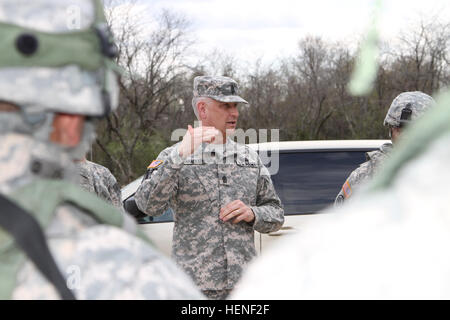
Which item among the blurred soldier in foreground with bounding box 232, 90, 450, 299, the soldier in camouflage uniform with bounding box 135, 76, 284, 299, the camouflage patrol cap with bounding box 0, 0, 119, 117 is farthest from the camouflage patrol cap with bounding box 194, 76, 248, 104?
the blurred soldier in foreground with bounding box 232, 90, 450, 299

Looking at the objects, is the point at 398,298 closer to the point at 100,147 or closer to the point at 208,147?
the point at 208,147

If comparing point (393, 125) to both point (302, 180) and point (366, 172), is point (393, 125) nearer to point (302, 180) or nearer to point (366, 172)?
point (366, 172)

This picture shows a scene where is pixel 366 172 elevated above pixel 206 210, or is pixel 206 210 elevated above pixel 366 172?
pixel 366 172

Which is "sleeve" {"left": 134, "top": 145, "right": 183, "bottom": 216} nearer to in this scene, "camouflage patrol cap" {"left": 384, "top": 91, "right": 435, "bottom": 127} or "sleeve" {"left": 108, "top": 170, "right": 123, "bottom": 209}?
"sleeve" {"left": 108, "top": 170, "right": 123, "bottom": 209}

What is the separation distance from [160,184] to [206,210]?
33 cm

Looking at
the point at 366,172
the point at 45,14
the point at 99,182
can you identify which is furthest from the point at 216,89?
the point at 45,14

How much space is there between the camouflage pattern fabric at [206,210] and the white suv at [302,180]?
1010mm

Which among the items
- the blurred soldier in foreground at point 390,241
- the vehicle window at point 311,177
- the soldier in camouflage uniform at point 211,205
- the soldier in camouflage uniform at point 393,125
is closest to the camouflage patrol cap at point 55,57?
the blurred soldier in foreground at point 390,241

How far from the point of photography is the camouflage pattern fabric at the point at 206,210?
3.16 meters

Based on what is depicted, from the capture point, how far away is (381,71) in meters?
14.0

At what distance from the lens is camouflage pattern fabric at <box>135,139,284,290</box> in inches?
124

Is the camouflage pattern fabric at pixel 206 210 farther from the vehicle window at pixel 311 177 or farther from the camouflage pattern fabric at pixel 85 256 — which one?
the camouflage pattern fabric at pixel 85 256

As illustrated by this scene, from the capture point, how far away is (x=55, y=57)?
0.88m

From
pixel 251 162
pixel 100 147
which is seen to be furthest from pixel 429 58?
pixel 251 162
